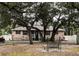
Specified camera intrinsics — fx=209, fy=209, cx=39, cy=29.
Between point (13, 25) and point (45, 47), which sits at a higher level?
point (13, 25)

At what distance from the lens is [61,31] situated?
590 cm

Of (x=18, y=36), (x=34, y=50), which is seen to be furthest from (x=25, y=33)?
(x=34, y=50)

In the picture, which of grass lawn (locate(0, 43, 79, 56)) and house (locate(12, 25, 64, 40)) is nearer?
grass lawn (locate(0, 43, 79, 56))

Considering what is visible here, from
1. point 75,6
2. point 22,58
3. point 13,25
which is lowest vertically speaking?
point 22,58

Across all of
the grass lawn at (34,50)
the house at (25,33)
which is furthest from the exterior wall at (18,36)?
the grass lawn at (34,50)

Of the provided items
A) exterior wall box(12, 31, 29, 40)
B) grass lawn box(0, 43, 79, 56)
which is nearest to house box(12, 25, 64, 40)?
exterior wall box(12, 31, 29, 40)

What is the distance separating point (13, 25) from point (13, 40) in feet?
1.44

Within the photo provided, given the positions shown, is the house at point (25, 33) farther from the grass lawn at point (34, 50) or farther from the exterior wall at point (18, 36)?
the grass lawn at point (34, 50)

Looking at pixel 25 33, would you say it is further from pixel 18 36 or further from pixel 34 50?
pixel 34 50

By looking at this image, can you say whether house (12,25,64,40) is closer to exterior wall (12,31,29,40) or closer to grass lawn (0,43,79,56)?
exterior wall (12,31,29,40)

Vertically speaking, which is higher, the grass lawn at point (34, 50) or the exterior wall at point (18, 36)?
the exterior wall at point (18, 36)

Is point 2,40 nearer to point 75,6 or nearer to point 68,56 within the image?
point 68,56

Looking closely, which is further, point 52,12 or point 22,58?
point 52,12

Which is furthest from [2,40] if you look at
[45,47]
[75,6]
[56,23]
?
[75,6]
